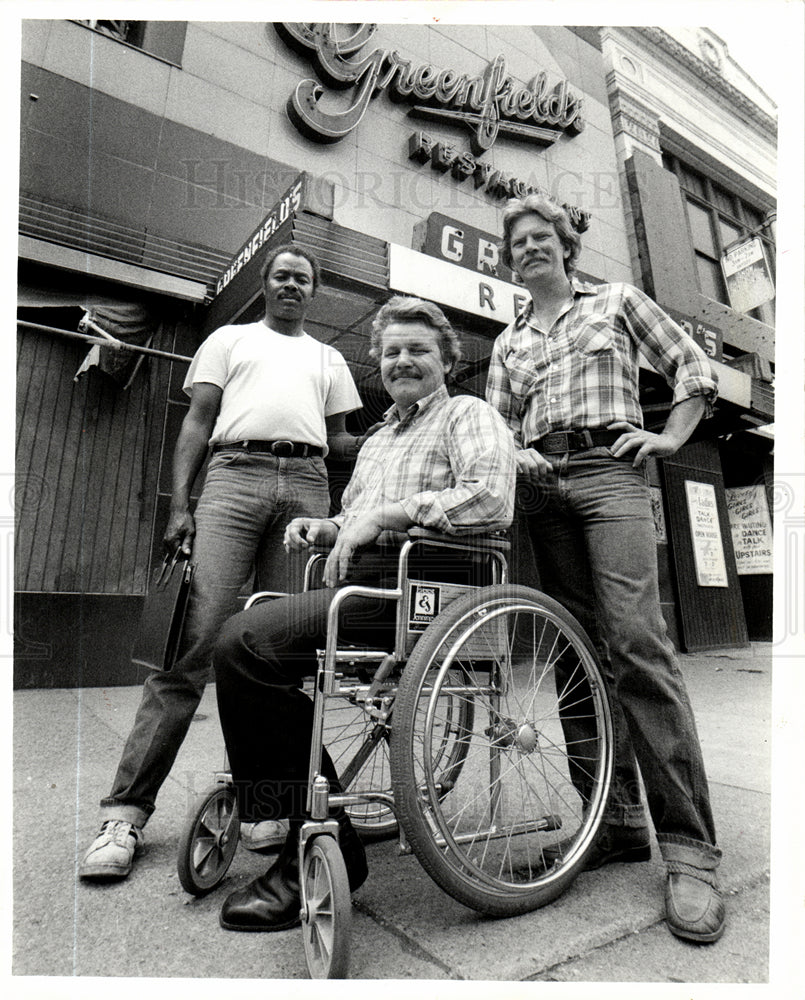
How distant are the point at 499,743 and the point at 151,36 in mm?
5418

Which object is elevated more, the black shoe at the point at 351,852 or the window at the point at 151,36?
the window at the point at 151,36

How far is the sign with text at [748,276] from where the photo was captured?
859 centimetres

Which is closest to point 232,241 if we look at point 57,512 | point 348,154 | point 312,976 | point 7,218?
point 348,154

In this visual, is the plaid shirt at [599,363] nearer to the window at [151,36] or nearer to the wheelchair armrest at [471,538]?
the wheelchair armrest at [471,538]

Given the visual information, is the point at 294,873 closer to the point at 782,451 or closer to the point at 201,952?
the point at 201,952

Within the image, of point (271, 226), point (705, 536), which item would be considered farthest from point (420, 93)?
point (705, 536)

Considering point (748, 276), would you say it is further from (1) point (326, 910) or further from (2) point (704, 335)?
(1) point (326, 910)

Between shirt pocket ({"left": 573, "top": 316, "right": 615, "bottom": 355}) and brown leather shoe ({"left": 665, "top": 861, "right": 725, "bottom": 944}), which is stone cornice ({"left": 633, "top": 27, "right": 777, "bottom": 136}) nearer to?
shirt pocket ({"left": 573, "top": 316, "right": 615, "bottom": 355})

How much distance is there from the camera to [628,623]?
1.50 metres

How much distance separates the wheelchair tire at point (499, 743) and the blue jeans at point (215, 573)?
66cm

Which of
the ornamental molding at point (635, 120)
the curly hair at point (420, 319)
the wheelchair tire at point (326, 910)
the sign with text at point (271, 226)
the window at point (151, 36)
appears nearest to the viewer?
the wheelchair tire at point (326, 910)

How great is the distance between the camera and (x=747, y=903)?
1.39 meters

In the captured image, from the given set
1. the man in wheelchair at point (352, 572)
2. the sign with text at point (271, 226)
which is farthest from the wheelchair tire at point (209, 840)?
the sign with text at point (271, 226)

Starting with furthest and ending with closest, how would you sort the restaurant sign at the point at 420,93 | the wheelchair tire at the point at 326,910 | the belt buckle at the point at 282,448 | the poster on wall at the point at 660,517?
1. the poster on wall at the point at 660,517
2. the restaurant sign at the point at 420,93
3. the belt buckle at the point at 282,448
4. the wheelchair tire at the point at 326,910
